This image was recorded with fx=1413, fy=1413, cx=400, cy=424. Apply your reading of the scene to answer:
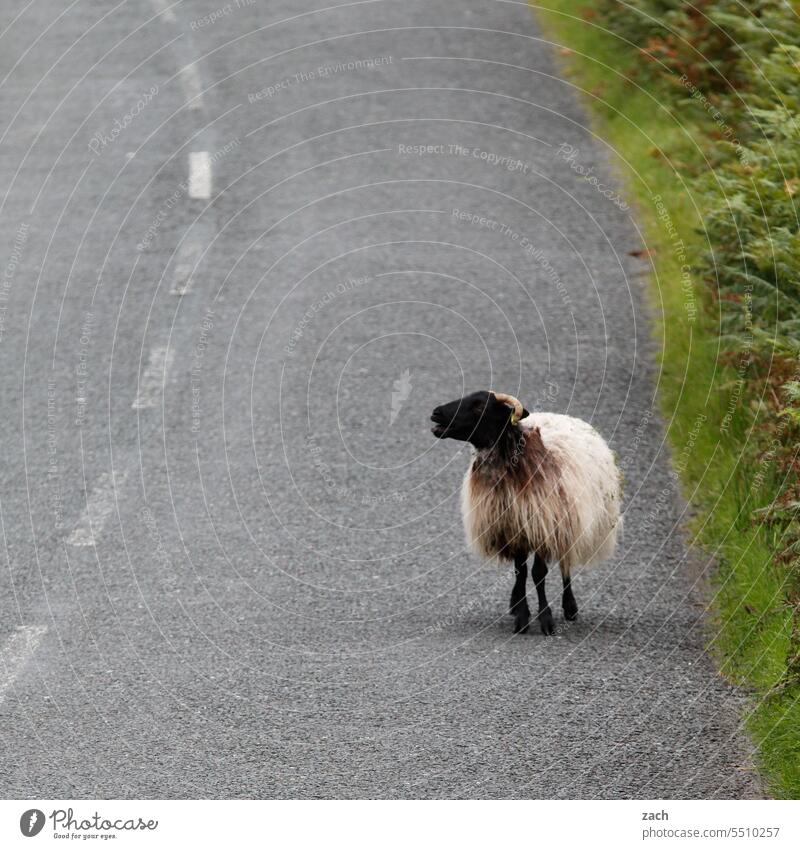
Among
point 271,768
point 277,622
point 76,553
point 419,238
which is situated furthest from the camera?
point 419,238

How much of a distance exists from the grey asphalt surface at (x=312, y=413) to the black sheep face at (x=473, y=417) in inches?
40.0

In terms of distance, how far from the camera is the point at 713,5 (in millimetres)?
12773

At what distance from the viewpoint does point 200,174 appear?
1325 centimetres

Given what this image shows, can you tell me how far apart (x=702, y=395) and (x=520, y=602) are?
9.57 feet

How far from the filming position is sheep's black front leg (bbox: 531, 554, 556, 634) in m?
6.86

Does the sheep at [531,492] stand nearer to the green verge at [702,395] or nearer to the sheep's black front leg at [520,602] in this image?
the sheep's black front leg at [520,602]

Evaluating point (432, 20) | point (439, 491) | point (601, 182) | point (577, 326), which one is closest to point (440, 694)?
point (439, 491)

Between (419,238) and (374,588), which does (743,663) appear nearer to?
(374,588)

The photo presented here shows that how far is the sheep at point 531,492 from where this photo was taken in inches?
259

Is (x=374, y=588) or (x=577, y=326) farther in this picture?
(x=577, y=326)

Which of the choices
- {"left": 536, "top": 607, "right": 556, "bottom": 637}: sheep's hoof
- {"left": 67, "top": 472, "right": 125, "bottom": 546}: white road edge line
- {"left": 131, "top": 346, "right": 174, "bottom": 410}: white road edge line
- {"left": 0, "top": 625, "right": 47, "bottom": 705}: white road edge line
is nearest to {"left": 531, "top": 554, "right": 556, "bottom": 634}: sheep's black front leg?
{"left": 536, "top": 607, "right": 556, "bottom": 637}: sheep's hoof

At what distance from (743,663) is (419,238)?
20.7ft

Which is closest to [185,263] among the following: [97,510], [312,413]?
[312,413]

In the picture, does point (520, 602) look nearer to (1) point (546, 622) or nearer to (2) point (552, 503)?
(1) point (546, 622)
